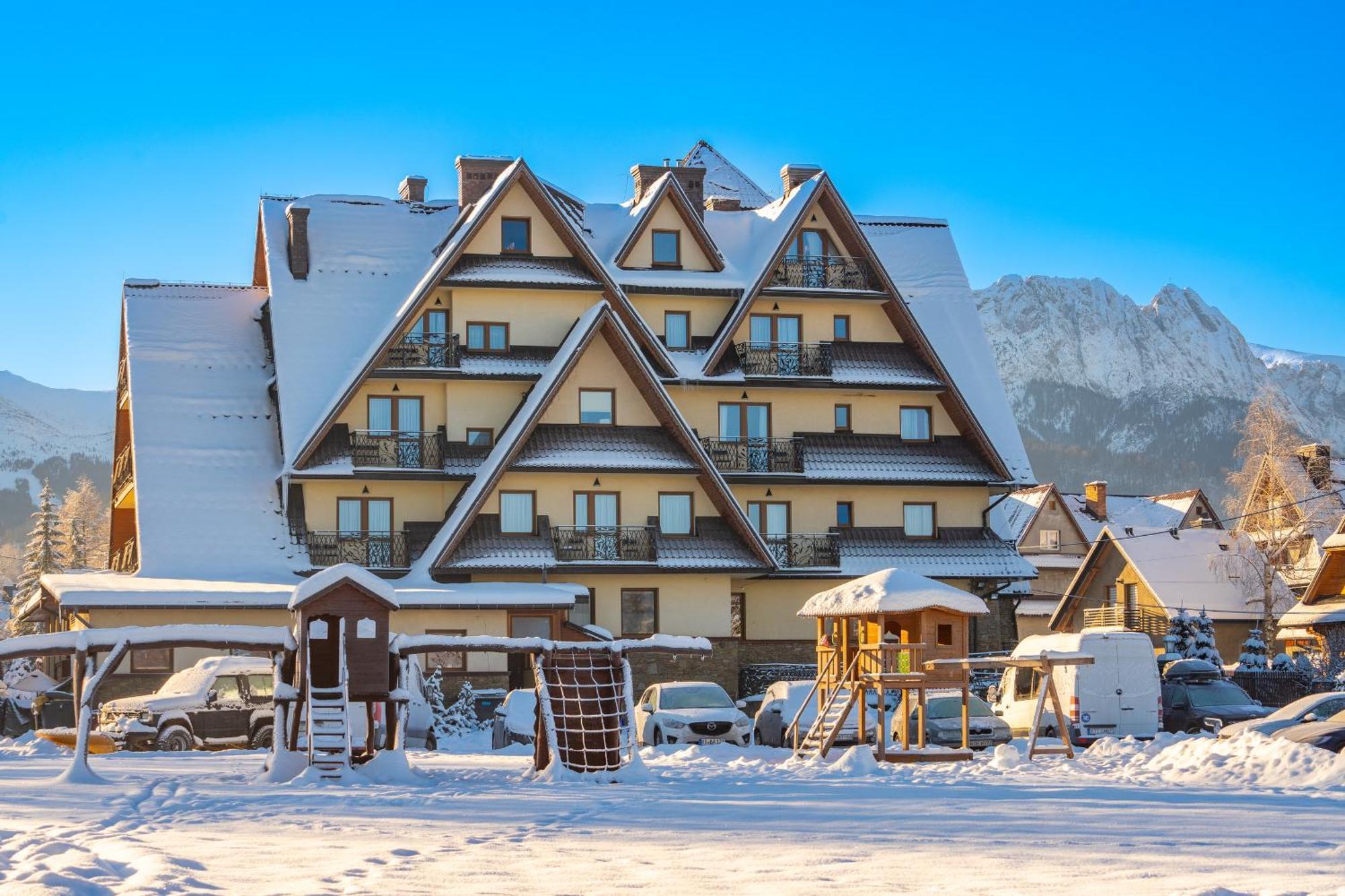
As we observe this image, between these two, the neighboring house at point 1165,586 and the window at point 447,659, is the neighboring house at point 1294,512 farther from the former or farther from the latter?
the window at point 447,659

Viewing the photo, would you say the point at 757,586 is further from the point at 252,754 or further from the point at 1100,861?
the point at 1100,861

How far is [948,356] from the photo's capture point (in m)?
49.3

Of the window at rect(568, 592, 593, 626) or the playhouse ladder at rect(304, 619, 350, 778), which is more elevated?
the window at rect(568, 592, 593, 626)

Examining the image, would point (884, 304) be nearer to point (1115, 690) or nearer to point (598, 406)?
point (598, 406)

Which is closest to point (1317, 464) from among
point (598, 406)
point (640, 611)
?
point (640, 611)

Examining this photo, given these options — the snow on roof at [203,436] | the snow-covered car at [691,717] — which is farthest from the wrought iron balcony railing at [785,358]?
the snow-covered car at [691,717]

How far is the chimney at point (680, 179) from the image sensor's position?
4888cm

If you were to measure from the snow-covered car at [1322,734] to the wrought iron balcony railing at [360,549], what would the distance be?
76.8ft

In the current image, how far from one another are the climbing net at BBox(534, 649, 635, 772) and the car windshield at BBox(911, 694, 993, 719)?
708 centimetres

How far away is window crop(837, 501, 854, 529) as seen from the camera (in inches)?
1817

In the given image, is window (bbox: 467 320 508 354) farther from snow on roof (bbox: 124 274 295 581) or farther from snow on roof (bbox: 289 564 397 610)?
snow on roof (bbox: 289 564 397 610)

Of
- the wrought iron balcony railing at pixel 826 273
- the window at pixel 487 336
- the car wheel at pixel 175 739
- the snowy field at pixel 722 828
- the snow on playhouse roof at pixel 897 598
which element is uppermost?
the wrought iron balcony railing at pixel 826 273

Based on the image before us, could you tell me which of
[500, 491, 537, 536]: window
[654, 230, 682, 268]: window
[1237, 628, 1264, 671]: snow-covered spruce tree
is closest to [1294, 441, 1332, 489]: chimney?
[1237, 628, 1264, 671]: snow-covered spruce tree

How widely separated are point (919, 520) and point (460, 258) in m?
14.7
